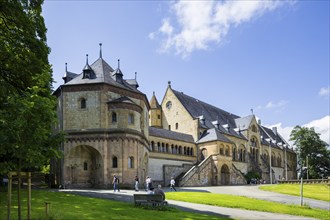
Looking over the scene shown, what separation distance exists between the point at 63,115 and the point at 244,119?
51.6m

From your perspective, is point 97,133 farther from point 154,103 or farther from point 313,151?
point 313,151

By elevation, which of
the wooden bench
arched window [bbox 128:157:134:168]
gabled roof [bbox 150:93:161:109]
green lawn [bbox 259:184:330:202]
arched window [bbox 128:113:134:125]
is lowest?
green lawn [bbox 259:184:330:202]

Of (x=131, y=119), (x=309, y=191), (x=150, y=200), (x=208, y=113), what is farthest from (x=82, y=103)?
(x=208, y=113)

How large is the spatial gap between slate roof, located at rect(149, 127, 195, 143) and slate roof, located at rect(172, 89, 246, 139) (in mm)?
5542

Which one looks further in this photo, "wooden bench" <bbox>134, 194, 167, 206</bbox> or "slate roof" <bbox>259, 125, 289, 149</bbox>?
"slate roof" <bbox>259, 125, 289, 149</bbox>

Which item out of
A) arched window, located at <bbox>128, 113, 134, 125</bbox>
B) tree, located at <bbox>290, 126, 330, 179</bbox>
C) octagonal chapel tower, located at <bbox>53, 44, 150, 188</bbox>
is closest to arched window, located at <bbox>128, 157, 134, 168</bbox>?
octagonal chapel tower, located at <bbox>53, 44, 150, 188</bbox>

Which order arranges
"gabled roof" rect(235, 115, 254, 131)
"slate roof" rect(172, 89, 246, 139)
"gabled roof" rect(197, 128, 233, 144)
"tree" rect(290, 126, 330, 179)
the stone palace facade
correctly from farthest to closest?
"tree" rect(290, 126, 330, 179) → "gabled roof" rect(235, 115, 254, 131) → "slate roof" rect(172, 89, 246, 139) → "gabled roof" rect(197, 128, 233, 144) → the stone palace facade

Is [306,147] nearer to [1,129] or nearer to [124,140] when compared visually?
[124,140]

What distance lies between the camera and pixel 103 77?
4194 centimetres

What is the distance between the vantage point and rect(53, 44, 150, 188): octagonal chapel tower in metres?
39.8

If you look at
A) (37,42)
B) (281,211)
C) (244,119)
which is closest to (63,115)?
(37,42)

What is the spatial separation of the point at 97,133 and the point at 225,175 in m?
28.6

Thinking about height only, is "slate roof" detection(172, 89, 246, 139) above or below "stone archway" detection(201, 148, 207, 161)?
above

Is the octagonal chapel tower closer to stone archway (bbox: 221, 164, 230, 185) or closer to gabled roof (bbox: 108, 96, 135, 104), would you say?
gabled roof (bbox: 108, 96, 135, 104)
